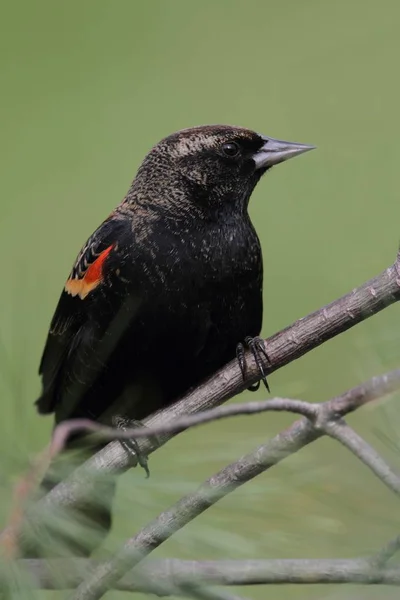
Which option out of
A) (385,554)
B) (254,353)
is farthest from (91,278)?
(385,554)

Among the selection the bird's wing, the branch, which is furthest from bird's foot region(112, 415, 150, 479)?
the branch

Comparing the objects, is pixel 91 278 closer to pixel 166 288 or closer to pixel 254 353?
pixel 166 288

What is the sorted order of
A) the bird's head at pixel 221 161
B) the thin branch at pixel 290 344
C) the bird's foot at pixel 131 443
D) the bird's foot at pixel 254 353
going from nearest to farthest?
the thin branch at pixel 290 344
the bird's foot at pixel 131 443
the bird's foot at pixel 254 353
the bird's head at pixel 221 161

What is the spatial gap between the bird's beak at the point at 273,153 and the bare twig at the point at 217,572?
44.8 inches

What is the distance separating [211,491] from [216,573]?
16 centimetres

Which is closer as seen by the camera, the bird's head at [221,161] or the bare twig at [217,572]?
the bare twig at [217,572]

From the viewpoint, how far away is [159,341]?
1869mm

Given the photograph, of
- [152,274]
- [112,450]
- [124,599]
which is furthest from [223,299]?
[124,599]

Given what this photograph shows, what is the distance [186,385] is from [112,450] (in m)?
0.43

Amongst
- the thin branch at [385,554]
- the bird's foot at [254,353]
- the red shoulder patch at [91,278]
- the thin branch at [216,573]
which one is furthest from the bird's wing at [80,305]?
the thin branch at [385,554]

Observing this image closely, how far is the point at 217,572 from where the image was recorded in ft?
3.59

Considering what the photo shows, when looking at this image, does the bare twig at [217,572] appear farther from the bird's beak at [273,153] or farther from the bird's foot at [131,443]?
the bird's beak at [273,153]

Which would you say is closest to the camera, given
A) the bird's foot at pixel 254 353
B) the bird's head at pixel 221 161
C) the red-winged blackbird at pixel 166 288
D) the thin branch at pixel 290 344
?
the thin branch at pixel 290 344

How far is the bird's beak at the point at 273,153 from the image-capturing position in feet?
6.79
